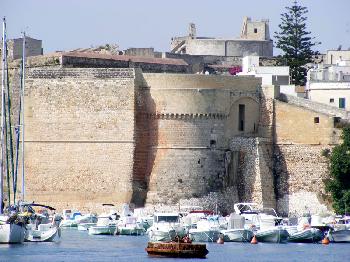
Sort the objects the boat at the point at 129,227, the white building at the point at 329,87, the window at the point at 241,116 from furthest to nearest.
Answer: the white building at the point at 329,87 < the window at the point at 241,116 < the boat at the point at 129,227

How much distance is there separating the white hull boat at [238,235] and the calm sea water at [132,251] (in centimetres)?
56

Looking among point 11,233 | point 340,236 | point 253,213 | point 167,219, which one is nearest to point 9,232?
point 11,233

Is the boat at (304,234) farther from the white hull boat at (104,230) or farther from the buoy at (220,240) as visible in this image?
the white hull boat at (104,230)

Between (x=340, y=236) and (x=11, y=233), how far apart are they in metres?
11.7

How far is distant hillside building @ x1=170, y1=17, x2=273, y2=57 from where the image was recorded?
108438 mm

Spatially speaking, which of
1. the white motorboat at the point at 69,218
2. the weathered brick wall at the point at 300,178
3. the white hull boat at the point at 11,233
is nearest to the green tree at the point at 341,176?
the weathered brick wall at the point at 300,178

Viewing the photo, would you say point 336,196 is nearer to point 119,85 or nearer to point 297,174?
point 297,174

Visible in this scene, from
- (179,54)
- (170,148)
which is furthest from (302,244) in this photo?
(179,54)

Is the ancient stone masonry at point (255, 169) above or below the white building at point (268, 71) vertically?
below

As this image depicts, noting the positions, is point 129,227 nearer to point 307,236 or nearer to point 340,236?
point 307,236

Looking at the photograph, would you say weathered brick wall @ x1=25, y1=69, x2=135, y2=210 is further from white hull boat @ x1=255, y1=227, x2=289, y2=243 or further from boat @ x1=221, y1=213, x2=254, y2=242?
white hull boat @ x1=255, y1=227, x2=289, y2=243

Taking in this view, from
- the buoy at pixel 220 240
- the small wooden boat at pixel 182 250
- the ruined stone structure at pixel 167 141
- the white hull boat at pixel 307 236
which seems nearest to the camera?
the small wooden boat at pixel 182 250

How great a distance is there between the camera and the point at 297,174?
82875 millimetres

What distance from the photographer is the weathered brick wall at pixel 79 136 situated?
269 feet
